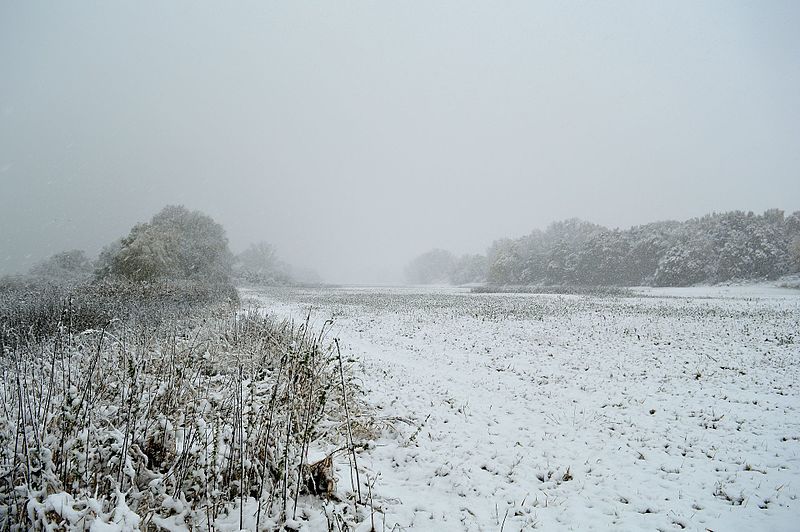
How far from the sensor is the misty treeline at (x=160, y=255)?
34.0 metres

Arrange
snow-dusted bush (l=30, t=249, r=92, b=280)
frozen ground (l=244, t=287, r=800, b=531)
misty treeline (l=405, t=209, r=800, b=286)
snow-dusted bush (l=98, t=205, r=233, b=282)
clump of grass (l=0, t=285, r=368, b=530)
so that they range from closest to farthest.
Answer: clump of grass (l=0, t=285, r=368, b=530) → frozen ground (l=244, t=287, r=800, b=531) → snow-dusted bush (l=98, t=205, r=233, b=282) → misty treeline (l=405, t=209, r=800, b=286) → snow-dusted bush (l=30, t=249, r=92, b=280)

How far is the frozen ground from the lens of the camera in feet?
16.2

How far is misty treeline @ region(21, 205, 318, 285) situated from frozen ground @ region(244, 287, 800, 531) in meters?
29.7

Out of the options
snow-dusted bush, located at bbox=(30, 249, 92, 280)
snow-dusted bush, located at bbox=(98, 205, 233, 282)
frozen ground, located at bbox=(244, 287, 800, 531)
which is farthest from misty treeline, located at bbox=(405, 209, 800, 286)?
snow-dusted bush, located at bbox=(30, 249, 92, 280)

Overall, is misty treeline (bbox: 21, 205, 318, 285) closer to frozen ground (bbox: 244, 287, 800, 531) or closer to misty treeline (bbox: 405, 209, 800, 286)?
frozen ground (bbox: 244, 287, 800, 531)

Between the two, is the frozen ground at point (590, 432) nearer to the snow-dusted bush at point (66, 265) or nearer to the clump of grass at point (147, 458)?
the clump of grass at point (147, 458)

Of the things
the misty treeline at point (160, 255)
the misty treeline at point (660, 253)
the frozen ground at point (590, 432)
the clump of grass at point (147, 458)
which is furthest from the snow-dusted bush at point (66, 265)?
the misty treeline at point (660, 253)

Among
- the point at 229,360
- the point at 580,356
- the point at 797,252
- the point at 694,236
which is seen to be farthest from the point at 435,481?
the point at 694,236

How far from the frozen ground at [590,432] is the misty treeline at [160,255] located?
29.7 metres

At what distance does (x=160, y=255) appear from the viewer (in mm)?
35031

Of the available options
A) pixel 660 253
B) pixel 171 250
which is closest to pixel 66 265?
pixel 171 250

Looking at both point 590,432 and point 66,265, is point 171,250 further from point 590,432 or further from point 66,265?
point 590,432

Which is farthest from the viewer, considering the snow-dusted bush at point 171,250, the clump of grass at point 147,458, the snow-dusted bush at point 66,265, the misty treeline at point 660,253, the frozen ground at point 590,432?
the snow-dusted bush at point 66,265

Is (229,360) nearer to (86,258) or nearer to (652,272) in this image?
(652,272)
